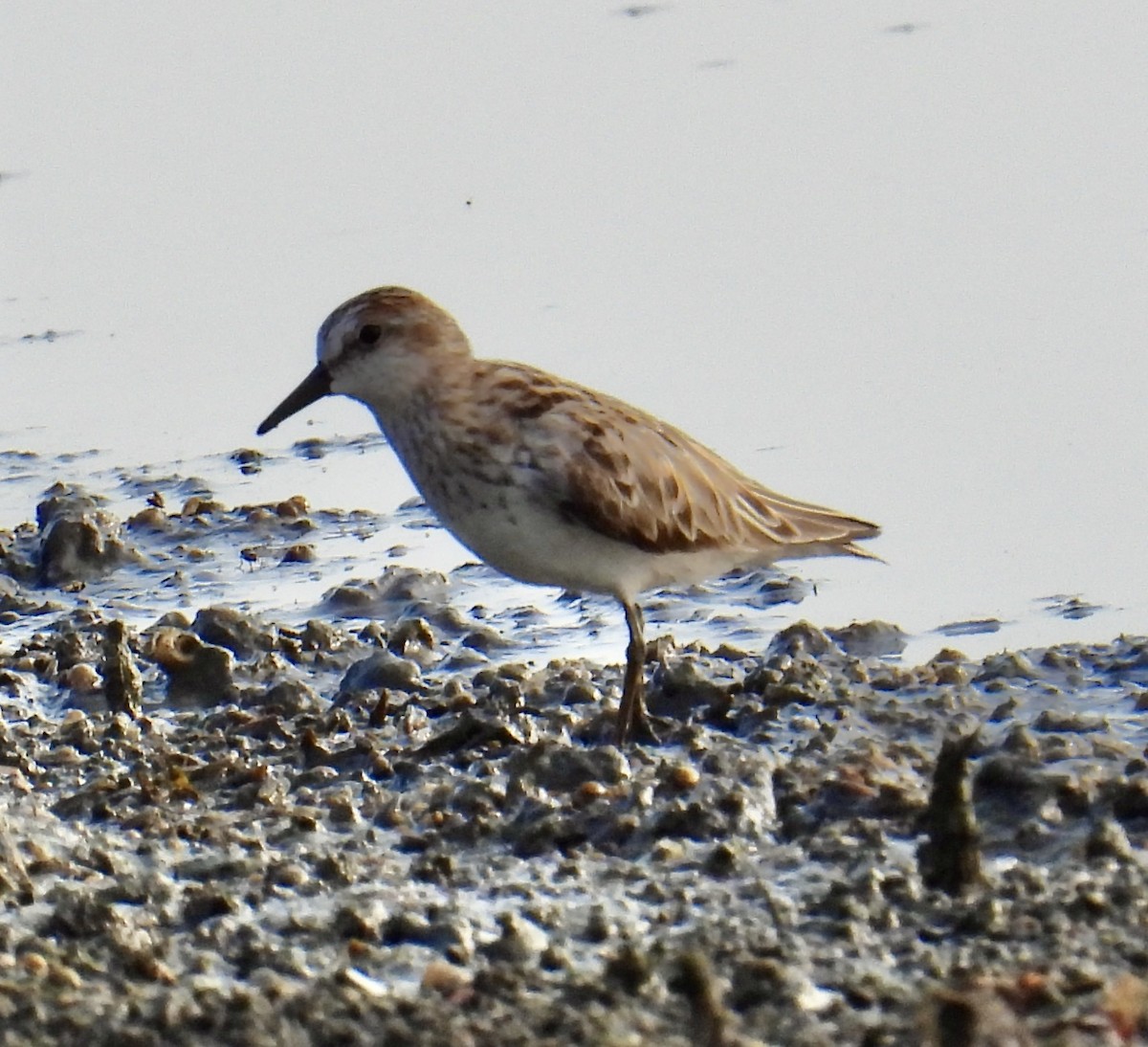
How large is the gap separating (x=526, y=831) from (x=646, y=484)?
4.88ft

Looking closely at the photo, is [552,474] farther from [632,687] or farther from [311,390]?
[311,390]

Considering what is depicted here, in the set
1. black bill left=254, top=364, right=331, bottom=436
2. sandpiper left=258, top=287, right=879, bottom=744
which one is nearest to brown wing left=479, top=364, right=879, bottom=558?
sandpiper left=258, top=287, right=879, bottom=744

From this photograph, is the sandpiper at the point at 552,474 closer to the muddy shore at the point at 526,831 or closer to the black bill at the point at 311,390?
the black bill at the point at 311,390

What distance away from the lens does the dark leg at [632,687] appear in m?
6.17

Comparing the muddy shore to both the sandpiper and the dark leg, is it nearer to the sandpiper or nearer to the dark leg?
the dark leg

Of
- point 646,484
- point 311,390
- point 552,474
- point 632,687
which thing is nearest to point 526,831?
point 632,687

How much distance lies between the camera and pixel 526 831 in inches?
212

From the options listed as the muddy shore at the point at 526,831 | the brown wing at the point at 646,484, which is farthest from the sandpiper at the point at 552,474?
the muddy shore at the point at 526,831

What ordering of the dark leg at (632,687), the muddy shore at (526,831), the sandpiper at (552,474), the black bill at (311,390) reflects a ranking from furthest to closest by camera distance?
the black bill at (311,390) → the sandpiper at (552,474) → the dark leg at (632,687) → the muddy shore at (526,831)

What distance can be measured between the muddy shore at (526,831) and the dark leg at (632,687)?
0.22 ft

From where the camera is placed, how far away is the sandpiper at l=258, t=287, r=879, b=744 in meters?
6.29

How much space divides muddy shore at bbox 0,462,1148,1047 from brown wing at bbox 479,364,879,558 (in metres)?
0.35

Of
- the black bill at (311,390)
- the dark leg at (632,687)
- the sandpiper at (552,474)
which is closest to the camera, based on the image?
the dark leg at (632,687)

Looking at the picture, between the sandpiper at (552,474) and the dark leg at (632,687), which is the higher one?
the sandpiper at (552,474)
